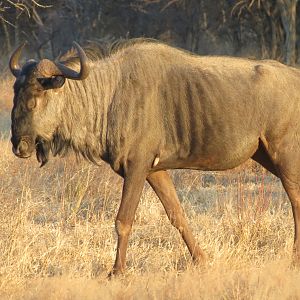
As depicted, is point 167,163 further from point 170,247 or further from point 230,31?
point 230,31

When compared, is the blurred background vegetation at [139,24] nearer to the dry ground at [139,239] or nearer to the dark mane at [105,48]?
the dry ground at [139,239]

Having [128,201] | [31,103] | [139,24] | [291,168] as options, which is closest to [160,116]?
[128,201]

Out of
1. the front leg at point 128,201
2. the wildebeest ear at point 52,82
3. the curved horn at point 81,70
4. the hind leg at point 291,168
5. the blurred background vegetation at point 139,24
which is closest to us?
the curved horn at point 81,70

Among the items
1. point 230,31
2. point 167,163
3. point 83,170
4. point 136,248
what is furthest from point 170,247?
point 230,31

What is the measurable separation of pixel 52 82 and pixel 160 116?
0.79 metres

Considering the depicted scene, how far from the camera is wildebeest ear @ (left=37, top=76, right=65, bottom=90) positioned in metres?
5.75

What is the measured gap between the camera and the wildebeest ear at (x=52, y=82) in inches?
227

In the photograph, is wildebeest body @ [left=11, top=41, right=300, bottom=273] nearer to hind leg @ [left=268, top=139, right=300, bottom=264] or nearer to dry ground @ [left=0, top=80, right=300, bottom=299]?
hind leg @ [left=268, top=139, right=300, bottom=264]

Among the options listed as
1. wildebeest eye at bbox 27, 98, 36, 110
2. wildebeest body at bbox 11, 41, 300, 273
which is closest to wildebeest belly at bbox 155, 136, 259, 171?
wildebeest body at bbox 11, 41, 300, 273

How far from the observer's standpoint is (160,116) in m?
5.97

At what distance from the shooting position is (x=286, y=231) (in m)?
6.83

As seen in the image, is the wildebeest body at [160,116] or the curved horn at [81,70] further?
the wildebeest body at [160,116]

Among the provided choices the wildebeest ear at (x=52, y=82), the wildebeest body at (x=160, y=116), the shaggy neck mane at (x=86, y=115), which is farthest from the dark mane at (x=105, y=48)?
the wildebeest ear at (x=52, y=82)

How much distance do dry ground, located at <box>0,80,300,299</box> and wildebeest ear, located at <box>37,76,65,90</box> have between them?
114 cm
